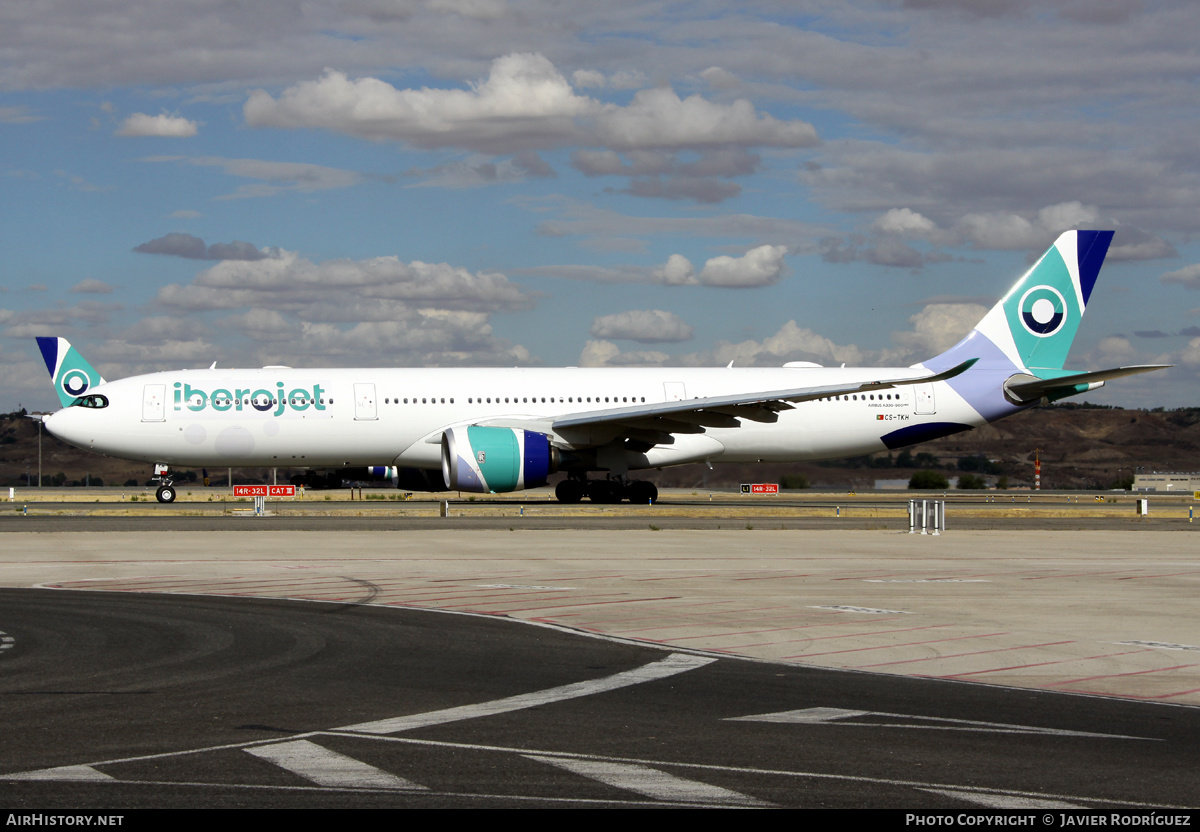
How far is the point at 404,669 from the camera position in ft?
33.3

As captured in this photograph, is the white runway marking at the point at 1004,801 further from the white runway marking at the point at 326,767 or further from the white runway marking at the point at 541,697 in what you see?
the white runway marking at the point at 541,697

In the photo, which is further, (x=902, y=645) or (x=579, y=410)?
(x=579, y=410)

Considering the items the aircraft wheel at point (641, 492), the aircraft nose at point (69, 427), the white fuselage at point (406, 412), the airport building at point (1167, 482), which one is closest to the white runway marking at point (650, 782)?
the white fuselage at point (406, 412)

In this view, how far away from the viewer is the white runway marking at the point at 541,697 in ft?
26.0

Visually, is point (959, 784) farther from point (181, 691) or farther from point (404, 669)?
point (181, 691)

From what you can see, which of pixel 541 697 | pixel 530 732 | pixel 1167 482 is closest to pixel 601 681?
pixel 541 697

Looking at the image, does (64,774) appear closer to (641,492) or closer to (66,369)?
(641,492)

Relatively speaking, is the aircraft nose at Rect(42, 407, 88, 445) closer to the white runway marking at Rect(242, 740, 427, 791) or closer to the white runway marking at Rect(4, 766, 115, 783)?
the white runway marking at Rect(242, 740, 427, 791)

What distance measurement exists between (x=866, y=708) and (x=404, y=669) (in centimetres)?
395

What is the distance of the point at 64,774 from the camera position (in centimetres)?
655

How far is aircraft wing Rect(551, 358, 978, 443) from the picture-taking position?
3412 centimetres

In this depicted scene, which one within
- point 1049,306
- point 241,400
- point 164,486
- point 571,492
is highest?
point 1049,306

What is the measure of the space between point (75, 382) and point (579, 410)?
18098mm

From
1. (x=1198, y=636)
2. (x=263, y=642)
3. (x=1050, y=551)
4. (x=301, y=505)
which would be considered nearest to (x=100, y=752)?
(x=263, y=642)
